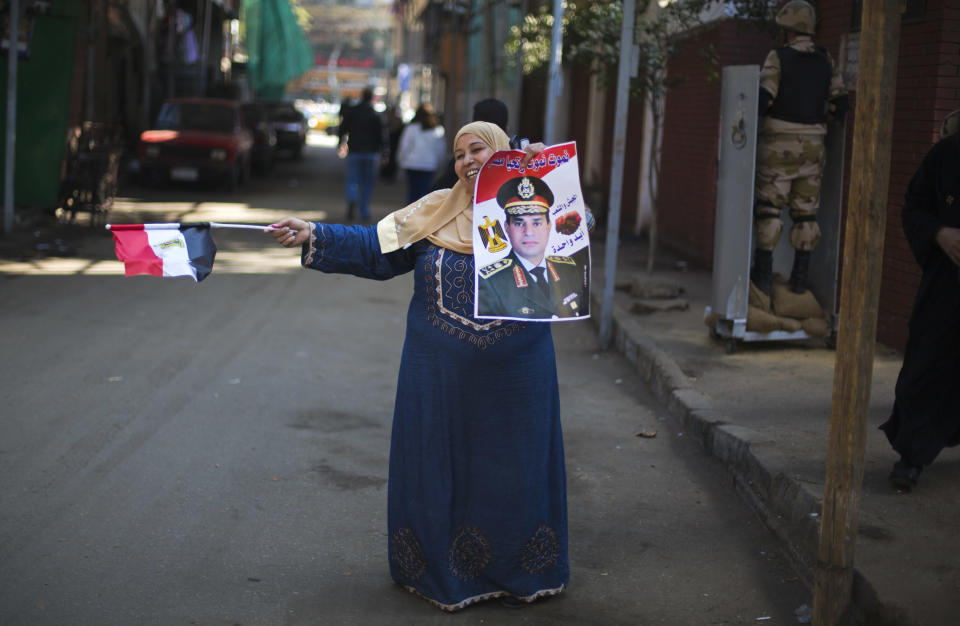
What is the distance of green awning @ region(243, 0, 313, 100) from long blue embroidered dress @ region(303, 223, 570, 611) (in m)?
30.9

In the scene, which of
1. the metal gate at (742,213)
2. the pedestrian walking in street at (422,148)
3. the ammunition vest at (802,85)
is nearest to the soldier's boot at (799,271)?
the metal gate at (742,213)

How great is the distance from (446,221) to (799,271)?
4.68 meters

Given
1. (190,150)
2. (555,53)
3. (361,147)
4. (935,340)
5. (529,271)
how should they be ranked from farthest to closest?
(190,150)
(361,147)
(555,53)
(935,340)
(529,271)

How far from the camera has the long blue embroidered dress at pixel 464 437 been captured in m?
4.03

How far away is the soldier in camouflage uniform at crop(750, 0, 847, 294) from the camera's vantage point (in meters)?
7.51

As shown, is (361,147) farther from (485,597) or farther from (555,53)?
(485,597)

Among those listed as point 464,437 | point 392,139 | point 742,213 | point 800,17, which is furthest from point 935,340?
point 392,139

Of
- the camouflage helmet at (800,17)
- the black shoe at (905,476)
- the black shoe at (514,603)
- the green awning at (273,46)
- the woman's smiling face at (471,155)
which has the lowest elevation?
the black shoe at (514,603)

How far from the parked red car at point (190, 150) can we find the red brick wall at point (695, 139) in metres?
9.36

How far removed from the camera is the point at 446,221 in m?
4.04

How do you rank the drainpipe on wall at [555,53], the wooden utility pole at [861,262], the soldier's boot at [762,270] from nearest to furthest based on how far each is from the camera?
the wooden utility pole at [861,262] → the soldier's boot at [762,270] → the drainpipe on wall at [555,53]

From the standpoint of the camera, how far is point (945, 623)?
3613 mm

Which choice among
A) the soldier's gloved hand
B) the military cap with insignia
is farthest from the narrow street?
the military cap with insignia

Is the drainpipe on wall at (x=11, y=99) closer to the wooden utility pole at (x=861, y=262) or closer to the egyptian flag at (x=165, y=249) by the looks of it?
the egyptian flag at (x=165, y=249)
